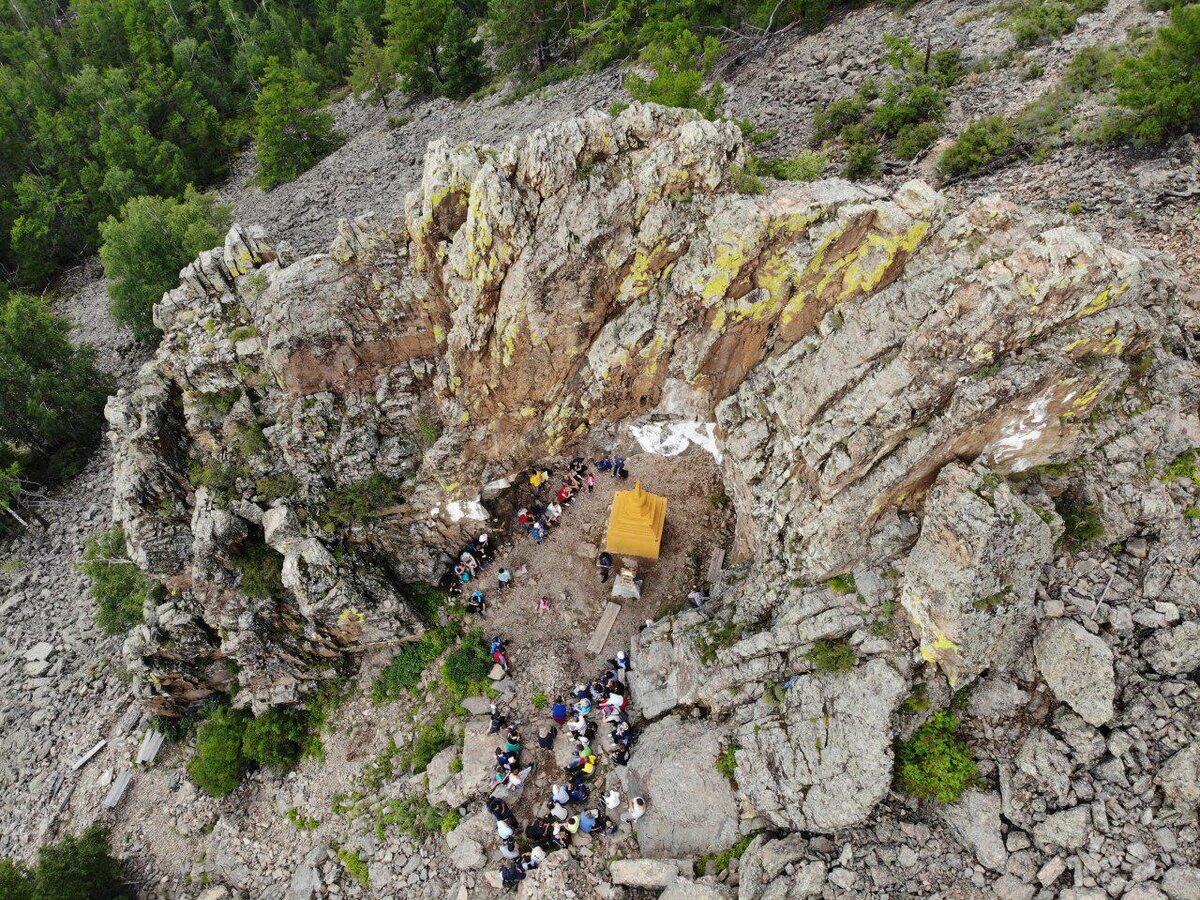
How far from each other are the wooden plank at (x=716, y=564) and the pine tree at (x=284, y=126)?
134 ft

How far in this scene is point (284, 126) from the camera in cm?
4216

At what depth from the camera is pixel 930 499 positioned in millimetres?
14109

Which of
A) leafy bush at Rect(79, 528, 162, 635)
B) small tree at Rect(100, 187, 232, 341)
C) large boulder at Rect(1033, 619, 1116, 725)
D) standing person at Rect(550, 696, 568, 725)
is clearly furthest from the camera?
small tree at Rect(100, 187, 232, 341)

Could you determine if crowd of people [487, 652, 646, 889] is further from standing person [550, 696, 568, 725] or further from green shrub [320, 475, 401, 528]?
green shrub [320, 475, 401, 528]

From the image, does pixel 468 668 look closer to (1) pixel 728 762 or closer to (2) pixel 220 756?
(1) pixel 728 762

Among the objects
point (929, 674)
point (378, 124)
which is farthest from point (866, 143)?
point (378, 124)

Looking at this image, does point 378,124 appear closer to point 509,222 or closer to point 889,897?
point 509,222

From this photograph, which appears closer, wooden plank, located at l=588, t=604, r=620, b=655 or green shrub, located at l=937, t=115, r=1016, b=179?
green shrub, located at l=937, t=115, r=1016, b=179

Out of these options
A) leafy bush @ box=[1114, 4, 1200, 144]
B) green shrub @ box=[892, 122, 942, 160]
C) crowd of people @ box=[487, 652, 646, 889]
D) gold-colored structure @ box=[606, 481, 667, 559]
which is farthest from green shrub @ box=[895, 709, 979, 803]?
green shrub @ box=[892, 122, 942, 160]

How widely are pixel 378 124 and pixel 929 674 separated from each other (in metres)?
49.1

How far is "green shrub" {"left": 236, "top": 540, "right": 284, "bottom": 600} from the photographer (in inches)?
846

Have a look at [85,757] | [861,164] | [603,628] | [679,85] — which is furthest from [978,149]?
[85,757]

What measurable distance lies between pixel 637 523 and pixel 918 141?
17.1 m

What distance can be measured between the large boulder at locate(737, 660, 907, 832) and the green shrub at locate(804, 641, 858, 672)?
180 millimetres
